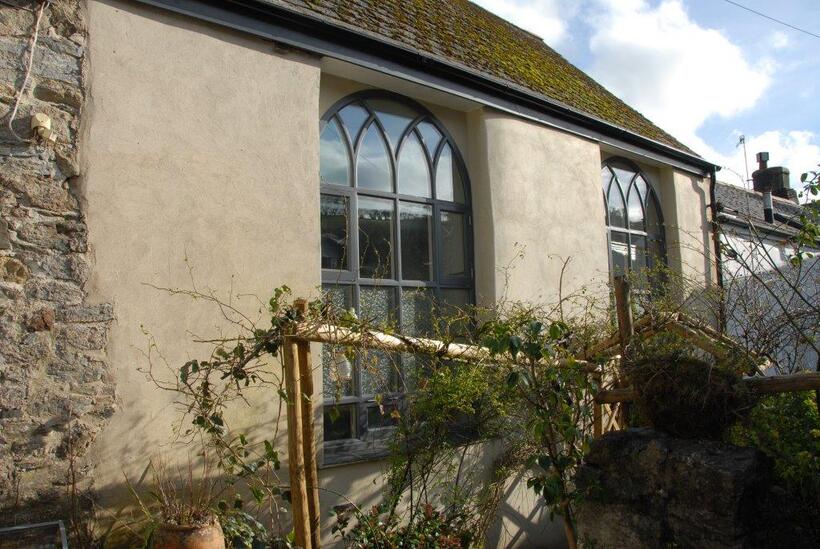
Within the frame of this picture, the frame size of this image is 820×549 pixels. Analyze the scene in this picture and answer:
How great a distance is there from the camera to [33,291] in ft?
13.5

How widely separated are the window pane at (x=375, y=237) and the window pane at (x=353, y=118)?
0.61m

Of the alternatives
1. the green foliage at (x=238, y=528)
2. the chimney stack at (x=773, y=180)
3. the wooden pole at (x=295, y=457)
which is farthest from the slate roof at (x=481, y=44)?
the chimney stack at (x=773, y=180)

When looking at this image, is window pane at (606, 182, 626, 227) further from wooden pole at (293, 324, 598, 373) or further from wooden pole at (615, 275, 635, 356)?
wooden pole at (293, 324, 598, 373)

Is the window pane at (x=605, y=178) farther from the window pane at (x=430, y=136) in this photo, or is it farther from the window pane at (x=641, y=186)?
the window pane at (x=430, y=136)

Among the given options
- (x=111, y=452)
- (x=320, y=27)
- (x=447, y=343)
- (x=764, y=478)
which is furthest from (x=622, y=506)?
(x=320, y=27)

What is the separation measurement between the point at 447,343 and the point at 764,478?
1915 millimetres

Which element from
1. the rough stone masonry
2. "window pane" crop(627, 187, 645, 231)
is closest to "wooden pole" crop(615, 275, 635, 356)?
the rough stone masonry

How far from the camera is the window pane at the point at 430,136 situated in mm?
6711

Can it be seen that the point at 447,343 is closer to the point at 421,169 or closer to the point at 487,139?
the point at 421,169

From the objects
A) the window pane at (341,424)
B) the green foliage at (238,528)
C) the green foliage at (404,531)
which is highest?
the window pane at (341,424)

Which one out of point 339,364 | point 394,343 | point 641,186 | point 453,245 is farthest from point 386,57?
point 641,186

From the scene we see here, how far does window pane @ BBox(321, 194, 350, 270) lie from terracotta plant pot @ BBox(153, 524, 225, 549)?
263cm

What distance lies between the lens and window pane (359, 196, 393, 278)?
236 inches

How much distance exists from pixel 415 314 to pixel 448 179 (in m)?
1.55
